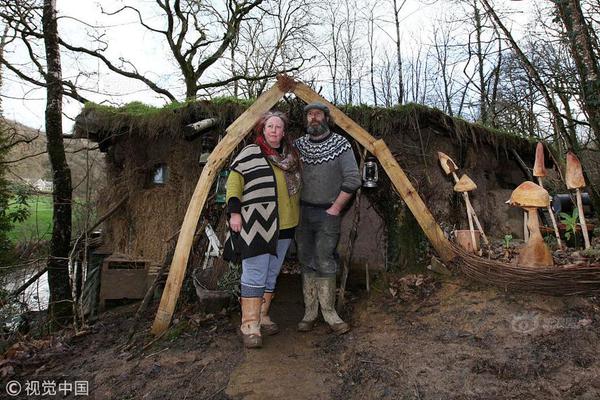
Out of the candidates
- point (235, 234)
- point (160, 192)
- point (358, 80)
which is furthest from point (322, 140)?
point (358, 80)

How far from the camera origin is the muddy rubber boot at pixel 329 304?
3.41m

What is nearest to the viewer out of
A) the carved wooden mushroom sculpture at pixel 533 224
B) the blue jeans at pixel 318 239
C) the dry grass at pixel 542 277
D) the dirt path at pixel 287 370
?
the dirt path at pixel 287 370

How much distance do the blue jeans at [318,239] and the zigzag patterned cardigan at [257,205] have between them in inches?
16.9

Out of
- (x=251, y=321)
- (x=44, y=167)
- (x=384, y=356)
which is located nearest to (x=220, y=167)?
(x=251, y=321)

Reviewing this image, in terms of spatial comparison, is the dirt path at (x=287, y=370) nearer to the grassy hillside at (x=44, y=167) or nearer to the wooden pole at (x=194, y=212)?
the wooden pole at (x=194, y=212)

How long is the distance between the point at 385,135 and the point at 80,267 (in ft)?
17.5

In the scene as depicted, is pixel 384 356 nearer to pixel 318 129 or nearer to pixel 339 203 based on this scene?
pixel 339 203

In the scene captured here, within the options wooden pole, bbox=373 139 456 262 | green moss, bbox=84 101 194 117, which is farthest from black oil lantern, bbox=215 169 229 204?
wooden pole, bbox=373 139 456 262

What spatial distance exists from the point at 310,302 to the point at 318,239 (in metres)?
0.64

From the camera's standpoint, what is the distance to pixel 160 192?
6.07 meters

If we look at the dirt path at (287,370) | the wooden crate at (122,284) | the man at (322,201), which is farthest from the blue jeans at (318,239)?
the wooden crate at (122,284)

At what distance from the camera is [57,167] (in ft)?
18.2

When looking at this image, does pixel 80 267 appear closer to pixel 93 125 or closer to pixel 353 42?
pixel 93 125

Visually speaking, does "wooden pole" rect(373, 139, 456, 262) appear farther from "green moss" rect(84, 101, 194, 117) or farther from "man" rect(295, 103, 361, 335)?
"green moss" rect(84, 101, 194, 117)
